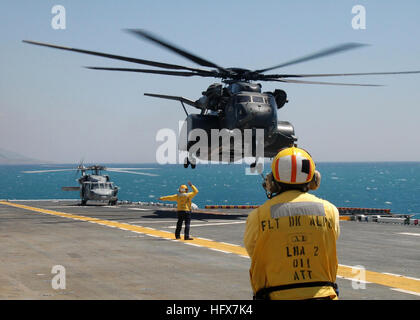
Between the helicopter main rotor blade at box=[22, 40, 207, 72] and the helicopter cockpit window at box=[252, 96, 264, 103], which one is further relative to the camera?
the helicopter cockpit window at box=[252, 96, 264, 103]

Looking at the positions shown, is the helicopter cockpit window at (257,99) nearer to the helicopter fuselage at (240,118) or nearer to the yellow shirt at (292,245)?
the helicopter fuselage at (240,118)

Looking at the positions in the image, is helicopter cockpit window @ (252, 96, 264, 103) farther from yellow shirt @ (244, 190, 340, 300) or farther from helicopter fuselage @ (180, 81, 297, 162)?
yellow shirt @ (244, 190, 340, 300)

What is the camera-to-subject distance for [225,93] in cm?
3036

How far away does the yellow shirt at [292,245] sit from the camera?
14.0 ft

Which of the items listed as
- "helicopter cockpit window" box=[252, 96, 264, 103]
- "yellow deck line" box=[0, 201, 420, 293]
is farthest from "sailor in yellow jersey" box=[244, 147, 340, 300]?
"helicopter cockpit window" box=[252, 96, 264, 103]

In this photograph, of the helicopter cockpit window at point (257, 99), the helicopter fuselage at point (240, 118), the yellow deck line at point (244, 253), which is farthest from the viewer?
the helicopter cockpit window at point (257, 99)

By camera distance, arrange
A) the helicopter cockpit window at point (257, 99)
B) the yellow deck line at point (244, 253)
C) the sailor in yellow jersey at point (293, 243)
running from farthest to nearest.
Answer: the helicopter cockpit window at point (257, 99), the yellow deck line at point (244, 253), the sailor in yellow jersey at point (293, 243)

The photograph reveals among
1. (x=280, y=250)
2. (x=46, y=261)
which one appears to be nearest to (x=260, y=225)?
(x=280, y=250)

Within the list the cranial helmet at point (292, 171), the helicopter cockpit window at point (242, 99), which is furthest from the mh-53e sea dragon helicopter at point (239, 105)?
the cranial helmet at point (292, 171)

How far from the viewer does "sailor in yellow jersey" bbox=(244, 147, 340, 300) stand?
4.24 metres

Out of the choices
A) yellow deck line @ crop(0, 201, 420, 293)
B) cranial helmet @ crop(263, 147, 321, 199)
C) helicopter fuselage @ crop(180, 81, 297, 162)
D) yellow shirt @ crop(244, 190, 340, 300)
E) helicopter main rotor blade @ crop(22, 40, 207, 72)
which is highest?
helicopter main rotor blade @ crop(22, 40, 207, 72)

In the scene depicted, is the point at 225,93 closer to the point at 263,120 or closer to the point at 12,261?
the point at 263,120

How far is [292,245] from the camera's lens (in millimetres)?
4277

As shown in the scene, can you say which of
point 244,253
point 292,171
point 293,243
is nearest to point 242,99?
point 244,253
